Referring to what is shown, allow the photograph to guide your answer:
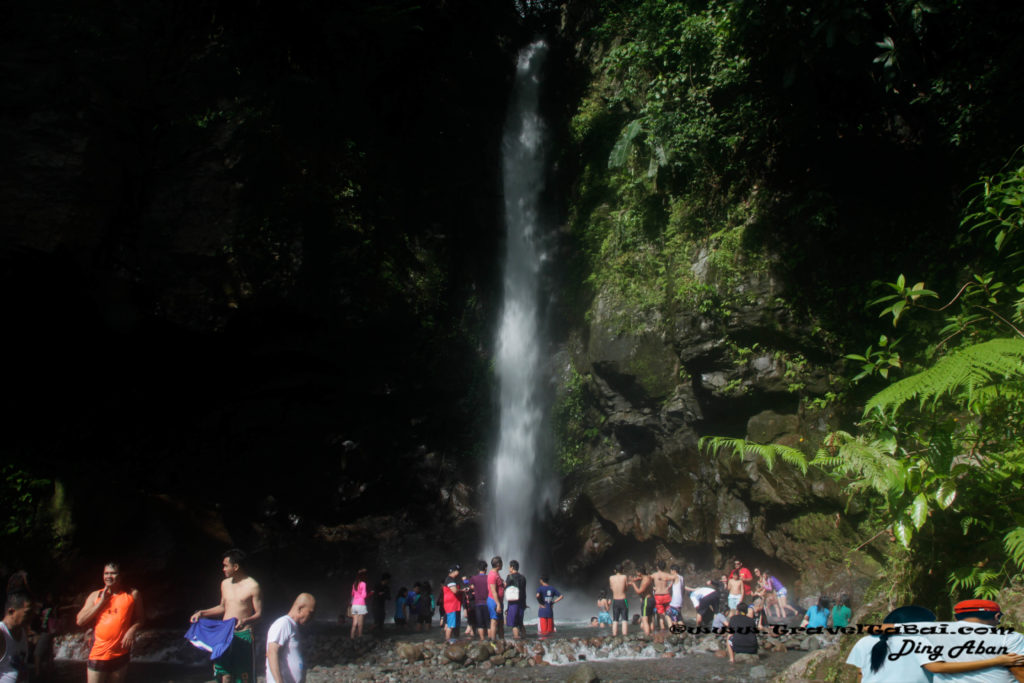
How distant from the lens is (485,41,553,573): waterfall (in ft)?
51.4

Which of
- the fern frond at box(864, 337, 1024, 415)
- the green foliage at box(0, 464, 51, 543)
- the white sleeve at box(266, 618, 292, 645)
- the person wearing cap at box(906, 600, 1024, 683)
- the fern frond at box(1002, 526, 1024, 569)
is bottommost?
the person wearing cap at box(906, 600, 1024, 683)

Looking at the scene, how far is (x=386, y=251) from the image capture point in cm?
1467

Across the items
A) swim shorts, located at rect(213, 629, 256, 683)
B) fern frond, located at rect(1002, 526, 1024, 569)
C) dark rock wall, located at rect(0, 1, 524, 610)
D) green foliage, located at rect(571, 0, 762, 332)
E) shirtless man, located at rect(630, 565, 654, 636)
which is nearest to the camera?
→ fern frond, located at rect(1002, 526, 1024, 569)

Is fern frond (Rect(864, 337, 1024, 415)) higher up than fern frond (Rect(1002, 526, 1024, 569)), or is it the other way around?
fern frond (Rect(864, 337, 1024, 415))

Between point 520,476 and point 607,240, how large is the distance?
654cm

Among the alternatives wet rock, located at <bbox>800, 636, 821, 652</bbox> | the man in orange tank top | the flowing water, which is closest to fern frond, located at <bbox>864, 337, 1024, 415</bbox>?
the man in orange tank top

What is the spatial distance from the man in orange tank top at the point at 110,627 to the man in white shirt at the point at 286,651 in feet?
5.32

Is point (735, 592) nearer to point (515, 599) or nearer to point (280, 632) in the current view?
point (515, 599)

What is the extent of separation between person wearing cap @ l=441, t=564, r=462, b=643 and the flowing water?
5.00 metres

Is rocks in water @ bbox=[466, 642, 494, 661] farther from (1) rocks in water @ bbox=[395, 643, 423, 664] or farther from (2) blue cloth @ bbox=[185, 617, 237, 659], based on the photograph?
(2) blue cloth @ bbox=[185, 617, 237, 659]

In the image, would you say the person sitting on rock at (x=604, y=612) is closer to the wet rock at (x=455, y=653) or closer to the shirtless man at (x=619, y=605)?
the shirtless man at (x=619, y=605)

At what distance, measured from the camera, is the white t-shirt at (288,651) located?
13.8ft

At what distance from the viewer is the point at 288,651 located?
426cm

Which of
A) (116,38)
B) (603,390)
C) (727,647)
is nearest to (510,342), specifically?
(603,390)
